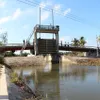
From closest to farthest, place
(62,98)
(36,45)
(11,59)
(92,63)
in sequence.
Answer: (62,98), (11,59), (92,63), (36,45)

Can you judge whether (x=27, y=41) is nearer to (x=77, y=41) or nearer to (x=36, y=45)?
(x=36, y=45)

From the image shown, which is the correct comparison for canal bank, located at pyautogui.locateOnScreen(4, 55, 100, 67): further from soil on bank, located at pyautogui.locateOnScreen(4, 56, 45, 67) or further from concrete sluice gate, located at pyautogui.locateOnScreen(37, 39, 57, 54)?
concrete sluice gate, located at pyautogui.locateOnScreen(37, 39, 57, 54)

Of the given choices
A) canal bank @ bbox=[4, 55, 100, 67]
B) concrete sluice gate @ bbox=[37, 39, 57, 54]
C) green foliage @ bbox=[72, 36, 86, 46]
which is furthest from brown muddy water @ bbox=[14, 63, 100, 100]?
green foliage @ bbox=[72, 36, 86, 46]

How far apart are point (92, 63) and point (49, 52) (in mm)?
12985

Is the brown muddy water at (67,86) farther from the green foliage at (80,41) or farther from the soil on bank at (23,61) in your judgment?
the green foliage at (80,41)

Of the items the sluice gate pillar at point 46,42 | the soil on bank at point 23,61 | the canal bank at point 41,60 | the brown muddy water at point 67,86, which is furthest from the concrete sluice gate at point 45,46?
the brown muddy water at point 67,86

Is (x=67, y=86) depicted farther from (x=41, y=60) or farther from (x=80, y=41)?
(x=80, y=41)

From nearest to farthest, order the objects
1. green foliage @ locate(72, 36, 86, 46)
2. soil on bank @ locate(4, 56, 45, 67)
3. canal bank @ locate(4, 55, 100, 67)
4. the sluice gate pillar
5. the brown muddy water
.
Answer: the brown muddy water, soil on bank @ locate(4, 56, 45, 67), canal bank @ locate(4, 55, 100, 67), the sluice gate pillar, green foliage @ locate(72, 36, 86, 46)

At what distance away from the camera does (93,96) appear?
52.1 ft

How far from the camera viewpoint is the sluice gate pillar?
238 ft

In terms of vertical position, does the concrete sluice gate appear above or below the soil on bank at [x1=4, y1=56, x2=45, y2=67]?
above

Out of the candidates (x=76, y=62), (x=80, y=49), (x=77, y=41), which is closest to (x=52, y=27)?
(x=76, y=62)

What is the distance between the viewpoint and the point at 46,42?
72.4 meters

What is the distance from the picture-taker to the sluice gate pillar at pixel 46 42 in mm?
72438
